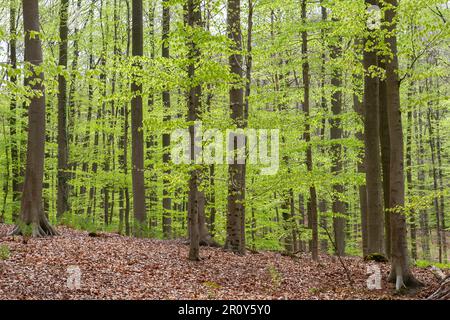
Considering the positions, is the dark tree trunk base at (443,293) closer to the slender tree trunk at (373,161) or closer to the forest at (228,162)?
the forest at (228,162)

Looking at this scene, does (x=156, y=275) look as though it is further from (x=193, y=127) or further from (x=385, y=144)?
(x=385, y=144)

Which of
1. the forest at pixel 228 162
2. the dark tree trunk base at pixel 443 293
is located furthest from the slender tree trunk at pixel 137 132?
the dark tree trunk base at pixel 443 293

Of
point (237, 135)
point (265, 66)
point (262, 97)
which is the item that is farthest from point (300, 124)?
point (265, 66)

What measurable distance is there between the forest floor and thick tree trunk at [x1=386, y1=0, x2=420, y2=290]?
0.52 meters

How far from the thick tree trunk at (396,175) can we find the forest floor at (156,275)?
518 millimetres

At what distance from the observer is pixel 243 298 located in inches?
306

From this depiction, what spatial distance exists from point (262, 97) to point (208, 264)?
599cm

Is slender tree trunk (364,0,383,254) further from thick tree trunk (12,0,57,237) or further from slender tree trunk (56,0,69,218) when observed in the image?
slender tree trunk (56,0,69,218)


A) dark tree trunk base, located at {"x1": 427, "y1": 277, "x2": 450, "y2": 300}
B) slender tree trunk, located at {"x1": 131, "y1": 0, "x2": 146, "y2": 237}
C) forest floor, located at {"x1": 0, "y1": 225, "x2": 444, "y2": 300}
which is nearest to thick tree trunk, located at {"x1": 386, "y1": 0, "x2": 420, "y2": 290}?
forest floor, located at {"x1": 0, "y1": 225, "x2": 444, "y2": 300}

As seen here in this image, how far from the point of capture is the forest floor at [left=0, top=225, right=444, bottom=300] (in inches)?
306

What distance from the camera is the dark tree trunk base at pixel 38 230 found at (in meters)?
11.7

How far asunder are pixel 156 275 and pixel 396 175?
5.95 metres

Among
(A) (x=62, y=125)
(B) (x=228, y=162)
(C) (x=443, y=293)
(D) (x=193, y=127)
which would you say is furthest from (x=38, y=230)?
(C) (x=443, y=293)
